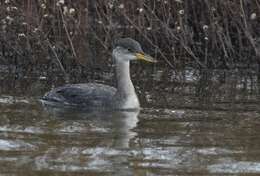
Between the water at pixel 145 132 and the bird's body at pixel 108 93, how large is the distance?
0.94 ft

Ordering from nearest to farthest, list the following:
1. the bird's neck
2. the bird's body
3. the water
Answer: the water, the bird's body, the bird's neck

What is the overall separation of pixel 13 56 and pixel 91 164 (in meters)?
7.45

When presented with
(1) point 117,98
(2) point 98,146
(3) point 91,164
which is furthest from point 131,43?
(3) point 91,164

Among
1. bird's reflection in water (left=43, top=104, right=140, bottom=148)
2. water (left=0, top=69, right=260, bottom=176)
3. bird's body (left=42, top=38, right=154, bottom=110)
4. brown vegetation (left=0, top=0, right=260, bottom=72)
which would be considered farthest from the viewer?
brown vegetation (left=0, top=0, right=260, bottom=72)

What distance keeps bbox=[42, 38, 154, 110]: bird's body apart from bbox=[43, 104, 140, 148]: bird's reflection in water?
0.77ft

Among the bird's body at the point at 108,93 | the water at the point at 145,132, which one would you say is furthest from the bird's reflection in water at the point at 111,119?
the bird's body at the point at 108,93

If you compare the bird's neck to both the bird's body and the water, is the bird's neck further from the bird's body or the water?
the water

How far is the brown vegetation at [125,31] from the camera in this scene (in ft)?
51.7

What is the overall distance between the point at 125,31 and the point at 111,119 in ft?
16.8

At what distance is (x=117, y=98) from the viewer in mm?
13219

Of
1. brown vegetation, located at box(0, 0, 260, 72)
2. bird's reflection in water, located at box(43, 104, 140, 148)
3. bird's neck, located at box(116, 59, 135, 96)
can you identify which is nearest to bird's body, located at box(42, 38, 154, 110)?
bird's neck, located at box(116, 59, 135, 96)

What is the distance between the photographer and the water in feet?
29.4

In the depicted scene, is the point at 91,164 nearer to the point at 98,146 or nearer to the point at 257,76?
the point at 98,146

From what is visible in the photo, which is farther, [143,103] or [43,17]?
[43,17]
